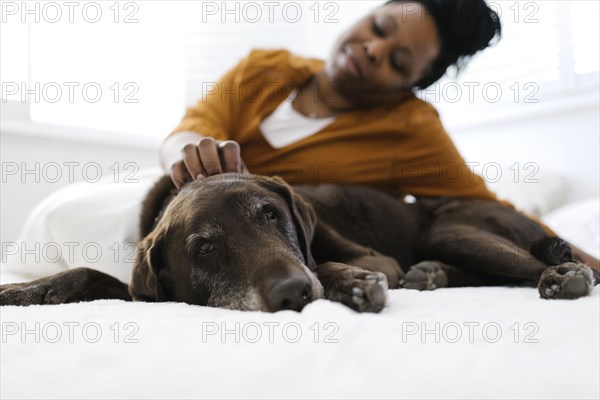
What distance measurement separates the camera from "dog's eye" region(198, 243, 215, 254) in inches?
65.9

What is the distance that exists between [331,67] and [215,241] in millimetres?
1862

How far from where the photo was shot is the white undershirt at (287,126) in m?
3.08

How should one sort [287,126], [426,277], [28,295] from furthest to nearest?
[287,126]
[426,277]
[28,295]

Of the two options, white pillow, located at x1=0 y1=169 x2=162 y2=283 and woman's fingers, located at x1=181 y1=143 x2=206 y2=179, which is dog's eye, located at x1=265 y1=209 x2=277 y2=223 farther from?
white pillow, located at x1=0 y1=169 x2=162 y2=283

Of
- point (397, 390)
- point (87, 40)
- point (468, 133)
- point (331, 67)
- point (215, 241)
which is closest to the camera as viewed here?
point (397, 390)

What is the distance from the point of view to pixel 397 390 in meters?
0.88

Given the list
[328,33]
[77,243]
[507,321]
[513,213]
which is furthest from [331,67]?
[328,33]

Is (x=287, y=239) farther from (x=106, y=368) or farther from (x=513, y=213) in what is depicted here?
(x=513, y=213)

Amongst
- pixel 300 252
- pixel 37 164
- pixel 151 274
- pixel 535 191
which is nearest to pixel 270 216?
pixel 300 252

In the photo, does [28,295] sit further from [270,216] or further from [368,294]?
[368,294]

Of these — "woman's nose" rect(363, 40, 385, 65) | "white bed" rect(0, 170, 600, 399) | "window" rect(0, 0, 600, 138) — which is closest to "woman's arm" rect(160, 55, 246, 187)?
"woman's nose" rect(363, 40, 385, 65)

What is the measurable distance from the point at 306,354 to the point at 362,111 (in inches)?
95.4

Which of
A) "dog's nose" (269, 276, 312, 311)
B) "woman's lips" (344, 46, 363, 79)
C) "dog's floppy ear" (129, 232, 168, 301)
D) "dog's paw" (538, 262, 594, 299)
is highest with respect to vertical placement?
"woman's lips" (344, 46, 363, 79)

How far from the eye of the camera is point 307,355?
979mm
